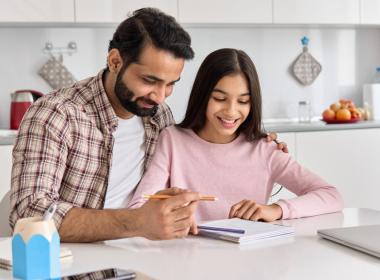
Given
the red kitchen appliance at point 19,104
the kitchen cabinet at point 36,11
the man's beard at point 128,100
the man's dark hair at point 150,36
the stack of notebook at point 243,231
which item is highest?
the kitchen cabinet at point 36,11

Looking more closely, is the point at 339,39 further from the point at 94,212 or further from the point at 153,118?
the point at 94,212

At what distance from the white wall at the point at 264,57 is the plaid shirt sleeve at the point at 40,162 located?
2230mm

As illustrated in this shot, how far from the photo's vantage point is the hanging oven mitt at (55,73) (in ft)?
13.7

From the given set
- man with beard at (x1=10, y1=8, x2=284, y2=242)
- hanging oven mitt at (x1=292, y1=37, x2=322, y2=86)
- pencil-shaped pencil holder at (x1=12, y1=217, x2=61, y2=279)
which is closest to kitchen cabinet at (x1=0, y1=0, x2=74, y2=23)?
hanging oven mitt at (x1=292, y1=37, x2=322, y2=86)

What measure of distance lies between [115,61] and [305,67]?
2.75m

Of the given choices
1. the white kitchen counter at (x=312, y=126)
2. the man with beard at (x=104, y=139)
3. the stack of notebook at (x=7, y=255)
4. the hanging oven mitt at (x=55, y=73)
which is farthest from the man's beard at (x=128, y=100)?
the hanging oven mitt at (x=55, y=73)

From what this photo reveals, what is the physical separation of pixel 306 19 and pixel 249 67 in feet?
7.22

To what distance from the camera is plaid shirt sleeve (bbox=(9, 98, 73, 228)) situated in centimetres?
184

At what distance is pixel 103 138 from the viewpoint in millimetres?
2131

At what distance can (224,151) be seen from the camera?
2363 mm

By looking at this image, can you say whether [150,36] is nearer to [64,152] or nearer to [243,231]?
[64,152]

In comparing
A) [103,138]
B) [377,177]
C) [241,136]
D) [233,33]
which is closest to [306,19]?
[233,33]

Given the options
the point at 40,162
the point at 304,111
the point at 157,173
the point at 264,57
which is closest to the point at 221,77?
the point at 157,173

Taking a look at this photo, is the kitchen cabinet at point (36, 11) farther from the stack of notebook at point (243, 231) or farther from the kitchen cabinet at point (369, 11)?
the stack of notebook at point (243, 231)
